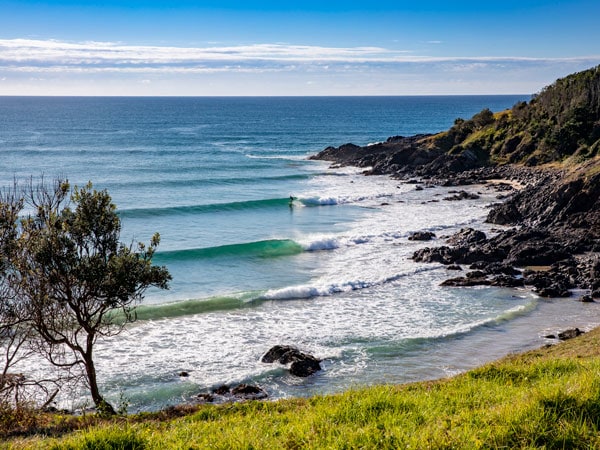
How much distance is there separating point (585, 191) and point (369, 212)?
18638 mm

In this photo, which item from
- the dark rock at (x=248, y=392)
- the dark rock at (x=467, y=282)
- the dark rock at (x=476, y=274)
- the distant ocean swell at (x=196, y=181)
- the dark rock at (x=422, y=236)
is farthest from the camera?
the distant ocean swell at (x=196, y=181)

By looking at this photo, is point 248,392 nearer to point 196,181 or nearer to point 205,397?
point 205,397

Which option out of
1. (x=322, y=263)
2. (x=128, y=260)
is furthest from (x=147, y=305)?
(x=128, y=260)

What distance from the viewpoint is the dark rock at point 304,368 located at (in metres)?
20.2

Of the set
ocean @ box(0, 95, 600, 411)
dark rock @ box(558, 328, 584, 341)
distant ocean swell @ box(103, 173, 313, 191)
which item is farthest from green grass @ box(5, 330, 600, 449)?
distant ocean swell @ box(103, 173, 313, 191)

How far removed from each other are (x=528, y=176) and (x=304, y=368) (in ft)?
155

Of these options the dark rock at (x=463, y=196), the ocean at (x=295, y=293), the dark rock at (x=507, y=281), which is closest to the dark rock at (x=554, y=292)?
the ocean at (x=295, y=293)

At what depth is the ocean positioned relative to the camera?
20844 mm

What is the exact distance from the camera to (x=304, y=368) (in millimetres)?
20359

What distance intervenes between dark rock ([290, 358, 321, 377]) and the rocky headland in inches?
501

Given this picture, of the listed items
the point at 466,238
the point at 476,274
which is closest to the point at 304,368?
the point at 476,274

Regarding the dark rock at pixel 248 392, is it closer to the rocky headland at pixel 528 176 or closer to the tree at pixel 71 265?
the tree at pixel 71 265

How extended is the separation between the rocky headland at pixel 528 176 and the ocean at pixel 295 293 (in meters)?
2.18

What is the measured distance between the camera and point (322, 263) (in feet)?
124
